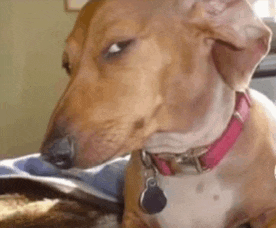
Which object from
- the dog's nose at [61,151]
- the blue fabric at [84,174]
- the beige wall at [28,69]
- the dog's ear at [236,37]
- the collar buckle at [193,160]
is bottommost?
the beige wall at [28,69]

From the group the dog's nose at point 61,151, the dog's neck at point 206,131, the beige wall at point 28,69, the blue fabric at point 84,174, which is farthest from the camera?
the beige wall at point 28,69

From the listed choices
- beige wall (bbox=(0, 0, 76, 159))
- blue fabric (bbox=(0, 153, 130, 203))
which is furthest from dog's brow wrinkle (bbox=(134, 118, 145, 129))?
beige wall (bbox=(0, 0, 76, 159))

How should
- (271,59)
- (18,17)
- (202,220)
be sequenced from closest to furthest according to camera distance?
(202,220), (271,59), (18,17)

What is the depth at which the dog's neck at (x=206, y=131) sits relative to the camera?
0.89 m

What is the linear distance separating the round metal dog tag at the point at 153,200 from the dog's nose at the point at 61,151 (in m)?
0.27

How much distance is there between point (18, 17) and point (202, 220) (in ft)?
7.17

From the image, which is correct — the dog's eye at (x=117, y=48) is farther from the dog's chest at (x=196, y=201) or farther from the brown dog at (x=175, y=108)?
the dog's chest at (x=196, y=201)

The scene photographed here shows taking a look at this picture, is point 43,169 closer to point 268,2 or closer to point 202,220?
point 202,220

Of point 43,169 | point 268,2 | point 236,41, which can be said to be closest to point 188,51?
point 236,41

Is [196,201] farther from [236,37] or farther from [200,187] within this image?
[236,37]

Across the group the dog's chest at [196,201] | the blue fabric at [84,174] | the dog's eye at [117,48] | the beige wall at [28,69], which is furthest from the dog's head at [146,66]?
the beige wall at [28,69]

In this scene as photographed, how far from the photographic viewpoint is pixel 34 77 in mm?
2771

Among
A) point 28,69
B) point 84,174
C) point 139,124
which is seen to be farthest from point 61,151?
point 28,69

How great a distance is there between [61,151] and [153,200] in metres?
0.30
